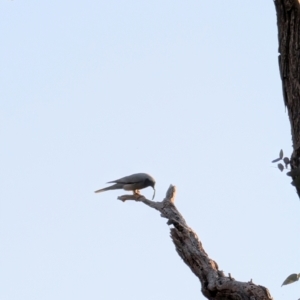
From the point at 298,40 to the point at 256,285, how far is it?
2717mm

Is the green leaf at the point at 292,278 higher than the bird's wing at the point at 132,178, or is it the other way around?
the bird's wing at the point at 132,178

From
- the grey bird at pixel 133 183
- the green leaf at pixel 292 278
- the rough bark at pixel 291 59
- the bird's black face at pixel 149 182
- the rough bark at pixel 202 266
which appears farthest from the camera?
the bird's black face at pixel 149 182

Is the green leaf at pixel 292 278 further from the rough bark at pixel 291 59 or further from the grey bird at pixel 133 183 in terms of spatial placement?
the grey bird at pixel 133 183

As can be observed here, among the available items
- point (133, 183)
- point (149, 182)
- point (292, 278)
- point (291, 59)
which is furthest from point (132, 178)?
point (292, 278)

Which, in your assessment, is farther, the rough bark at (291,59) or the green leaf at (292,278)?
the rough bark at (291,59)

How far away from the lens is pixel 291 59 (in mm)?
3451

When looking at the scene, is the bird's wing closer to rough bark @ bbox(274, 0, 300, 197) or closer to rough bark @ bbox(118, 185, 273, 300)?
rough bark @ bbox(118, 185, 273, 300)

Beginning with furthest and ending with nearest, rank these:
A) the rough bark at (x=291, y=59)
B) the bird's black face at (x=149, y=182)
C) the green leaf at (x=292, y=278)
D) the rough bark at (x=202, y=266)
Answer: the bird's black face at (x=149, y=182) → the rough bark at (x=202, y=266) → the rough bark at (x=291, y=59) → the green leaf at (x=292, y=278)

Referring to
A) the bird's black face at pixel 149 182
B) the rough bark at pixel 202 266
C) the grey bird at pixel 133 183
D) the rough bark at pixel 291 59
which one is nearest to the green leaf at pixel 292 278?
the rough bark at pixel 291 59

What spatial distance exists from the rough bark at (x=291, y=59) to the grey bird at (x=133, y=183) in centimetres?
942

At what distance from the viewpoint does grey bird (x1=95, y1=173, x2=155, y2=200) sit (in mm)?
12961

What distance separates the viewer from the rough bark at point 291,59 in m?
3.34

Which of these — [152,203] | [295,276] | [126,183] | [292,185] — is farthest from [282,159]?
[126,183]

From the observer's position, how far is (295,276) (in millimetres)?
3023
